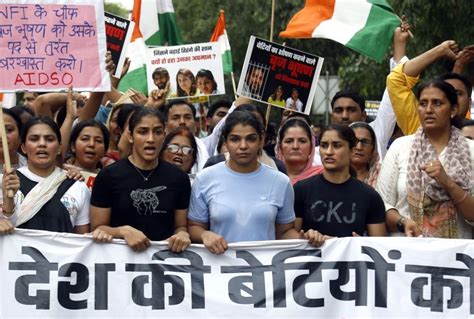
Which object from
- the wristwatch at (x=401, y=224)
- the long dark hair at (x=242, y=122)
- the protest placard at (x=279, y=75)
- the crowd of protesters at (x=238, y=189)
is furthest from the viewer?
the protest placard at (x=279, y=75)

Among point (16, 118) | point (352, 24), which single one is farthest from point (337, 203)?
point (352, 24)

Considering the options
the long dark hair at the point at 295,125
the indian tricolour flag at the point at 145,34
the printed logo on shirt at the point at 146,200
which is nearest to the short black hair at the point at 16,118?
the printed logo on shirt at the point at 146,200

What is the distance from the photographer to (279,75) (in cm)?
1047

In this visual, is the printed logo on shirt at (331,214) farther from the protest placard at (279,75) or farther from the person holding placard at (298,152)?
the protest placard at (279,75)

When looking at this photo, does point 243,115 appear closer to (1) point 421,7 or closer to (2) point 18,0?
(2) point 18,0

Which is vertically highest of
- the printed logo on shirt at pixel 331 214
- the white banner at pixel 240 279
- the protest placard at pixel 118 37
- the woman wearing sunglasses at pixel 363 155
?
the protest placard at pixel 118 37

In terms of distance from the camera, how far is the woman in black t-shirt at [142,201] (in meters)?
7.50

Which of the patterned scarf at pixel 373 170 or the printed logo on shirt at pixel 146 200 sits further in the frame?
the patterned scarf at pixel 373 170

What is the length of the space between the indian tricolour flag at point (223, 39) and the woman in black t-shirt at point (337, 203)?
6204mm

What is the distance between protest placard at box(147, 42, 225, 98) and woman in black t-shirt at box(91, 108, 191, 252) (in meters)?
5.36

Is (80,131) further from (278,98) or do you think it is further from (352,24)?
(352,24)

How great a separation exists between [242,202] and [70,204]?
1.04 m

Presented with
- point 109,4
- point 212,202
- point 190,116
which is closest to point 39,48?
point 212,202

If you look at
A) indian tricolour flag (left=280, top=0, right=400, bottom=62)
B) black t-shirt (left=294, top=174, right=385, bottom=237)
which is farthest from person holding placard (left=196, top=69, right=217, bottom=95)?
black t-shirt (left=294, top=174, right=385, bottom=237)
